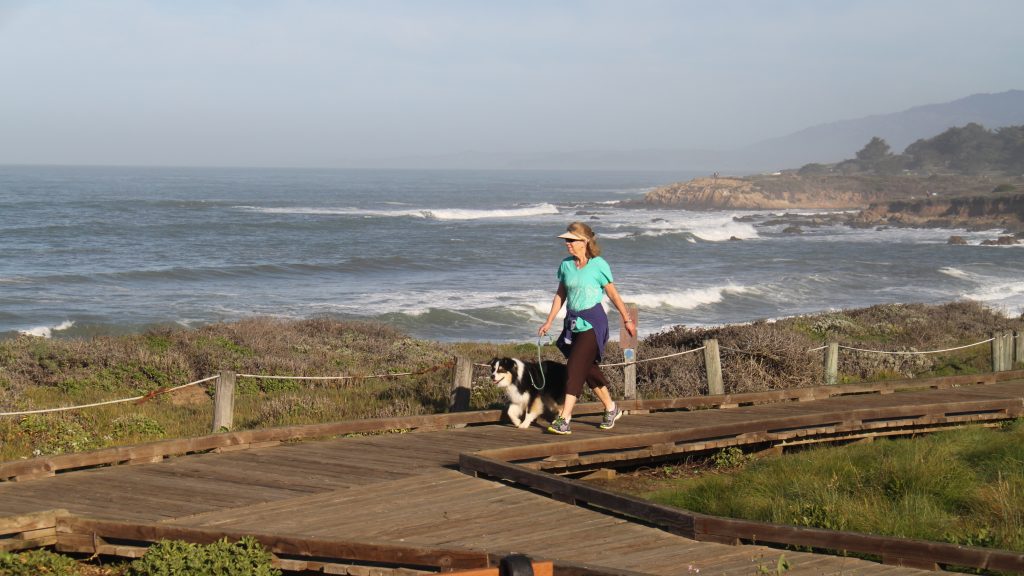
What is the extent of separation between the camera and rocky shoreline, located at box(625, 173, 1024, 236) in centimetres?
8488

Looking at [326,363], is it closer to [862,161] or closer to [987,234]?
[987,234]

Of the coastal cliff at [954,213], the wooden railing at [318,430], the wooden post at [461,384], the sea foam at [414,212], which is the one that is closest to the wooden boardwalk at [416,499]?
the wooden railing at [318,430]

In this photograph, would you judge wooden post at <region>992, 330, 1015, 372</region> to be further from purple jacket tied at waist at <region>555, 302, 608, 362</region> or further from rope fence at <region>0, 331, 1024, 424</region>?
purple jacket tied at waist at <region>555, 302, 608, 362</region>

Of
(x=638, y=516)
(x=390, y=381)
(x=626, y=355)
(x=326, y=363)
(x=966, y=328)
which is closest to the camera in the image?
(x=638, y=516)

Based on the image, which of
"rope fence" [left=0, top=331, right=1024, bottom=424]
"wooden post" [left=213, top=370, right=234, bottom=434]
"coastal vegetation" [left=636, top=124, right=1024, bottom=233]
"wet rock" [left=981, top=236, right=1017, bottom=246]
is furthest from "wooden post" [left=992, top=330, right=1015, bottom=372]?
"coastal vegetation" [left=636, top=124, right=1024, bottom=233]

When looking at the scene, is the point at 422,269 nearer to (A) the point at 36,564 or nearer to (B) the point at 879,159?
(A) the point at 36,564

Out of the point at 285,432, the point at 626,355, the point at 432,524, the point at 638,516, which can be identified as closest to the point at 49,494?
the point at 285,432

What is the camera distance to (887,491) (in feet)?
27.7

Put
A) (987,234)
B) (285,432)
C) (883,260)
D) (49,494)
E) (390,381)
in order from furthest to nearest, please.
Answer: (987,234), (883,260), (390,381), (285,432), (49,494)

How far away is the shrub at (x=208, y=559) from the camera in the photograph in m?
6.25

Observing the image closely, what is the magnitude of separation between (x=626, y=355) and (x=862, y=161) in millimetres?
162498

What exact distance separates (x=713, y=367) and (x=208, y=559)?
7.99 metres

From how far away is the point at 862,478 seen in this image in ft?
28.7

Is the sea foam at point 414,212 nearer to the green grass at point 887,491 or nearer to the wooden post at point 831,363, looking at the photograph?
the wooden post at point 831,363
